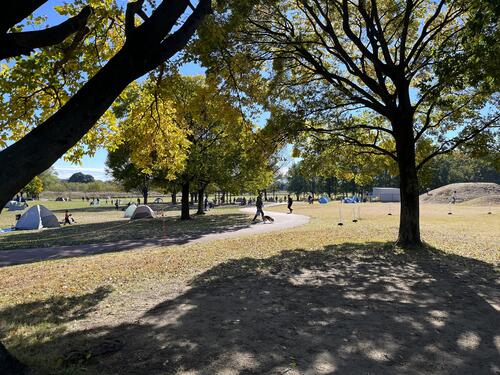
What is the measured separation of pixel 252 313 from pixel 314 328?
1127mm

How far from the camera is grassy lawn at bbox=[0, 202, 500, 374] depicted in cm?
410

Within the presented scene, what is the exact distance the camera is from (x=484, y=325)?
5.15 metres

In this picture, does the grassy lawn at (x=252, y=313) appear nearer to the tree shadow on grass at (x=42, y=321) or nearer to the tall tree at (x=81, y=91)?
the tree shadow on grass at (x=42, y=321)

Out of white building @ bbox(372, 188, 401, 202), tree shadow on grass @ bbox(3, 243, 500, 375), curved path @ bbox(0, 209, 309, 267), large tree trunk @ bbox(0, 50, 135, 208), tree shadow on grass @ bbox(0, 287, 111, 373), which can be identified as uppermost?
large tree trunk @ bbox(0, 50, 135, 208)

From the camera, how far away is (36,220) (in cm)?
2477

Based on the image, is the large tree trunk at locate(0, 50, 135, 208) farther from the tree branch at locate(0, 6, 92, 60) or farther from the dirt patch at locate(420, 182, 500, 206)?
the dirt patch at locate(420, 182, 500, 206)

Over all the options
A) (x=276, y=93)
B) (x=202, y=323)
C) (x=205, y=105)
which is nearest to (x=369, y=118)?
(x=276, y=93)

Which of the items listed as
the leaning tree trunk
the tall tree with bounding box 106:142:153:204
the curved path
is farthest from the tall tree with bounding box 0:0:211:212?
the tall tree with bounding box 106:142:153:204

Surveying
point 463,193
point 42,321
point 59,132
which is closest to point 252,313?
point 42,321

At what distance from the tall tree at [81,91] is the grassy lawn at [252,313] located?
87.4 inches

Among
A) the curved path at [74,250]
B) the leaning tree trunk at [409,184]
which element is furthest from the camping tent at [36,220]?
the leaning tree trunk at [409,184]

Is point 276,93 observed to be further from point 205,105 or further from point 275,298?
point 275,298

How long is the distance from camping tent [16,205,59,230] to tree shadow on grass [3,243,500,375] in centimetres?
2146

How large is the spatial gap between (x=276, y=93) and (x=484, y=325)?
10295 mm
